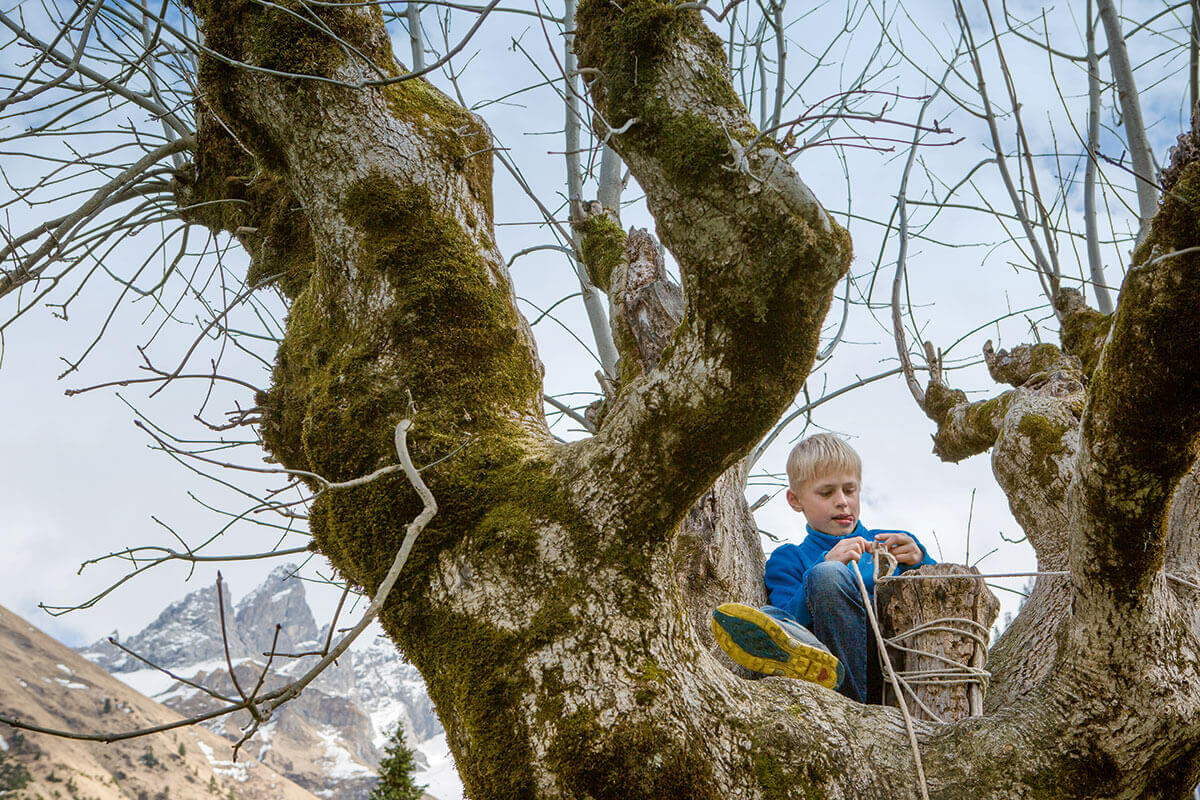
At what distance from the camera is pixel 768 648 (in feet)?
7.09

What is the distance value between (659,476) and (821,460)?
1.89 meters

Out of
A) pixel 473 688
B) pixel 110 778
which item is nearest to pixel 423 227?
pixel 473 688

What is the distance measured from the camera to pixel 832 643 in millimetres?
2496

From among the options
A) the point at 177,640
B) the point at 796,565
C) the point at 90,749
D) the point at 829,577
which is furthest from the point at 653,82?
the point at 177,640

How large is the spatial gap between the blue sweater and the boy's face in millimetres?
52

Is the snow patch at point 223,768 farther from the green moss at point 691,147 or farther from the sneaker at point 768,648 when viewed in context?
the green moss at point 691,147

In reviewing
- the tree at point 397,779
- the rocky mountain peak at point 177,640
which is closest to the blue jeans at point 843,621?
the tree at point 397,779

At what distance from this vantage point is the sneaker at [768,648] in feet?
6.95

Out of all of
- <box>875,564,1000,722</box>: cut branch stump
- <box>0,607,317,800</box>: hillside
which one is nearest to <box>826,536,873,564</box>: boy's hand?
<box>875,564,1000,722</box>: cut branch stump

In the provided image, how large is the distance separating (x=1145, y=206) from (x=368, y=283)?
3164 mm

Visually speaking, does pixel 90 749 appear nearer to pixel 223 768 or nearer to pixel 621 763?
pixel 223 768

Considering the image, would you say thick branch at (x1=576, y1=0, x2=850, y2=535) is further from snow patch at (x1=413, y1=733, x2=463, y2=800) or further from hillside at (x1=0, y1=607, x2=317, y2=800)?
snow patch at (x1=413, y1=733, x2=463, y2=800)

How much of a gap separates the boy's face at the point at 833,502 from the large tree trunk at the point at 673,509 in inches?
44.8

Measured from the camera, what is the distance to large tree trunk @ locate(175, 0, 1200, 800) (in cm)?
148
